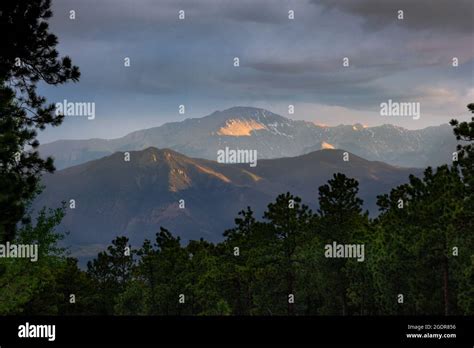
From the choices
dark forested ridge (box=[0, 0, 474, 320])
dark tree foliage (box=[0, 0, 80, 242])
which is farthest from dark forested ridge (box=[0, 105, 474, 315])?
dark tree foliage (box=[0, 0, 80, 242])

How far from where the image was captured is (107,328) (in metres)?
18.0

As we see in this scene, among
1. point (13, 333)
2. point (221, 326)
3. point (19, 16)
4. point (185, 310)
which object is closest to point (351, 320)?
point (221, 326)

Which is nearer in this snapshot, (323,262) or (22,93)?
(22,93)

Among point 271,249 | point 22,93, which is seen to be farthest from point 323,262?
point 22,93

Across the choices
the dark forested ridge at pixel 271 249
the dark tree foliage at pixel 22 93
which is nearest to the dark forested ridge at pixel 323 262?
the dark forested ridge at pixel 271 249

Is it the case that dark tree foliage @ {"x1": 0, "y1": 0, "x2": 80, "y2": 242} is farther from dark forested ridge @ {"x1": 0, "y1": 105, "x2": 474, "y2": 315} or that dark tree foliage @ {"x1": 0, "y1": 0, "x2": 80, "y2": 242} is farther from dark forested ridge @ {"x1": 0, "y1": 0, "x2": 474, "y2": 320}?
dark forested ridge @ {"x1": 0, "y1": 105, "x2": 474, "y2": 315}

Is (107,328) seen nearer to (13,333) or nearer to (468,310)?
(13,333)

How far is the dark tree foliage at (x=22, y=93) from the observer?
2852 cm

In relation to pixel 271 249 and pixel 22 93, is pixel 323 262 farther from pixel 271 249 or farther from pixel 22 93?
pixel 22 93

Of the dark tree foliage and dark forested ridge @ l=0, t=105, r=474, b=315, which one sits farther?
dark forested ridge @ l=0, t=105, r=474, b=315

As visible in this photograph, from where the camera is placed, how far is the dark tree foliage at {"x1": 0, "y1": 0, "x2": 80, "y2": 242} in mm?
28516

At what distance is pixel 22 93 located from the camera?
3034 cm

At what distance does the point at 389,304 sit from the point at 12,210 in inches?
1947

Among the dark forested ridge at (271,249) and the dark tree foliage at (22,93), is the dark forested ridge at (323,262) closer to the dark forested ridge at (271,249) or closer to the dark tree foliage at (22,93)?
the dark forested ridge at (271,249)
